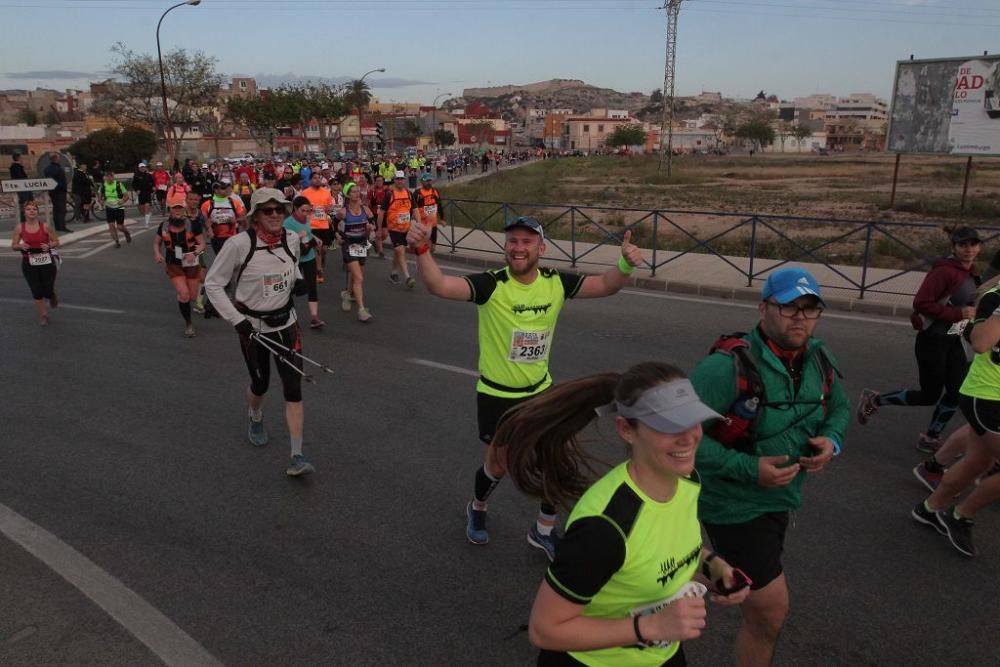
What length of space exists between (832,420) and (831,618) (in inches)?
57.4

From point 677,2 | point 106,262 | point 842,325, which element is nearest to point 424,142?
point 677,2

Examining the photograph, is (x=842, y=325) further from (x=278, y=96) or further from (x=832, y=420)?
(x=278, y=96)

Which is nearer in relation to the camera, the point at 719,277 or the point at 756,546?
the point at 756,546

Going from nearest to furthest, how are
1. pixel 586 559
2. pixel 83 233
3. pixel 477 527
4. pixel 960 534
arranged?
pixel 586 559 < pixel 960 534 < pixel 477 527 < pixel 83 233

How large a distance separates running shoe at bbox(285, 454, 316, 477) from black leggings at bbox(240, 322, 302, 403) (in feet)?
1.38

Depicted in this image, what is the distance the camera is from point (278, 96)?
2591 inches

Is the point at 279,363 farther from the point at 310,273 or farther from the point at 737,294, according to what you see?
the point at 737,294

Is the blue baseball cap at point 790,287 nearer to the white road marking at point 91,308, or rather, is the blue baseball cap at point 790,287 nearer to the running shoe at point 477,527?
the running shoe at point 477,527

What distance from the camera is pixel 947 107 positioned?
19.7 metres

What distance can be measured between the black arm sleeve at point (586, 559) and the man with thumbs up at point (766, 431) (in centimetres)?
94

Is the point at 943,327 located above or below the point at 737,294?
above

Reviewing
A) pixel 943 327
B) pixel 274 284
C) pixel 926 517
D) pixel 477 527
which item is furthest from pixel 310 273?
pixel 926 517

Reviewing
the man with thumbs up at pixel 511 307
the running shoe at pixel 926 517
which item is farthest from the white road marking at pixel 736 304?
the man with thumbs up at pixel 511 307

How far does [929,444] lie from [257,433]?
5.25 metres
